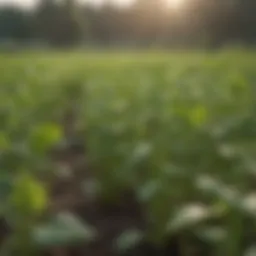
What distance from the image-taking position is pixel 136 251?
114cm

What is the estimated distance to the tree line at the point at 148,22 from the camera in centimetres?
895

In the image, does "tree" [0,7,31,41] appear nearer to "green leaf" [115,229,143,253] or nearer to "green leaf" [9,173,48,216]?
"green leaf" [115,229,143,253]

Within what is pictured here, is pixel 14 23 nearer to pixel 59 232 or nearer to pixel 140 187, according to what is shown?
pixel 140 187

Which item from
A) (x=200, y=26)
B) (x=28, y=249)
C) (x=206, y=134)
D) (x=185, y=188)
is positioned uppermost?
(x=200, y=26)

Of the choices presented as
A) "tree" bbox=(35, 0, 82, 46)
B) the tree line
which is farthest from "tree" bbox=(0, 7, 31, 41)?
"tree" bbox=(35, 0, 82, 46)

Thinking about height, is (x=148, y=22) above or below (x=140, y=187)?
above

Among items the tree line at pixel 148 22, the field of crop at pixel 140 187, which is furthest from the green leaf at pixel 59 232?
the tree line at pixel 148 22

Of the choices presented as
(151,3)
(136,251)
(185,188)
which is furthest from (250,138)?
(151,3)

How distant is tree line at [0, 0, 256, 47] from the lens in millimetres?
8945

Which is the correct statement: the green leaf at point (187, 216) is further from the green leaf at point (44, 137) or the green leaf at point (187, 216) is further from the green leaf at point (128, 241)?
the green leaf at point (44, 137)

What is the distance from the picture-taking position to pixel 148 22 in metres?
10.6

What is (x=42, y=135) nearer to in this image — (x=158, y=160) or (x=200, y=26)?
(x=158, y=160)

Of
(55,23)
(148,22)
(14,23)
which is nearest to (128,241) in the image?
(148,22)

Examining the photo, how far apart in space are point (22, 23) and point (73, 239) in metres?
→ 11.6
